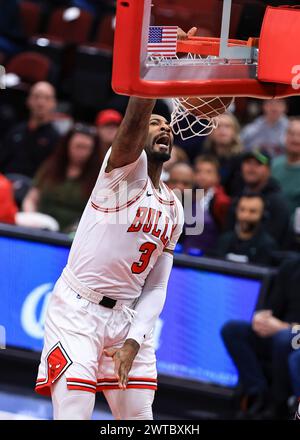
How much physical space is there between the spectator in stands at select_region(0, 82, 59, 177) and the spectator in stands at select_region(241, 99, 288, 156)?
2.09 m

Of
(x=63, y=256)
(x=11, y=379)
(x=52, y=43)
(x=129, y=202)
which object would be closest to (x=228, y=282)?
(x=63, y=256)

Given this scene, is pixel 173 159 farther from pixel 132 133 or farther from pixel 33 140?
pixel 132 133

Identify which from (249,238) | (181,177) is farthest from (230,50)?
(181,177)

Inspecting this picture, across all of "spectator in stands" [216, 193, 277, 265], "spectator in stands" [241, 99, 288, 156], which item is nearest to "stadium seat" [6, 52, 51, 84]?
"spectator in stands" [241, 99, 288, 156]

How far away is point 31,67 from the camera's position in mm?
14242

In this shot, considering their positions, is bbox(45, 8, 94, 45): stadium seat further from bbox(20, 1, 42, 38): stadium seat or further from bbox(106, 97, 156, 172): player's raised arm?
bbox(106, 97, 156, 172): player's raised arm

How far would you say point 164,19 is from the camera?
6.37m

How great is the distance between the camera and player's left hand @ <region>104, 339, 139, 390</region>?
6219 millimetres

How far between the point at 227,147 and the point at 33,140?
2117mm

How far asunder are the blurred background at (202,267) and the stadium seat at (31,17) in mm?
3553

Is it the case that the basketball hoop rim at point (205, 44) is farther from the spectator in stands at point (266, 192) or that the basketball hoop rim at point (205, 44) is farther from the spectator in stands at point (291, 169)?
the spectator in stands at point (291, 169)

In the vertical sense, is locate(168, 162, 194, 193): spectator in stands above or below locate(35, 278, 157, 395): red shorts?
above

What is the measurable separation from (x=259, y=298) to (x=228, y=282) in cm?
28

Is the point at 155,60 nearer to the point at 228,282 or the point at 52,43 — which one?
the point at 228,282
